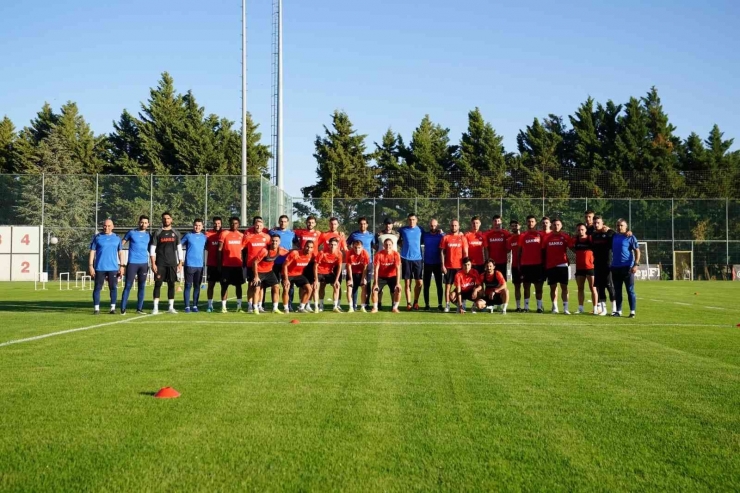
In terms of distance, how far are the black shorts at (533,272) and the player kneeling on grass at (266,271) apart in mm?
5298

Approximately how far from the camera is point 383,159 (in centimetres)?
5197

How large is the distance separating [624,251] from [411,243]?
4345 mm

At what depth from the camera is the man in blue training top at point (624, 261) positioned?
1409cm

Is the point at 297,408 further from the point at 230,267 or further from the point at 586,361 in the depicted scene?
the point at 230,267

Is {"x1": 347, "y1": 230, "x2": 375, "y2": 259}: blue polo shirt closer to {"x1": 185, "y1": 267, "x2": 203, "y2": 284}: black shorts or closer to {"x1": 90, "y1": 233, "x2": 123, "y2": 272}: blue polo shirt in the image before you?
{"x1": 185, "y1": 267, "x2": 203, "y2": 284}: black shorts

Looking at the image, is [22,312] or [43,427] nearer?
[43,427]

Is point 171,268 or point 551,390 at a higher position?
point 171,268

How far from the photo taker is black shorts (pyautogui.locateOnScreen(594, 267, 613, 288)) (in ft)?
47.8

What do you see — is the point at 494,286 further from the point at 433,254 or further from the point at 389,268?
the point at 389,268

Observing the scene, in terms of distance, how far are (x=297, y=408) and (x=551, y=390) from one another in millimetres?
2194

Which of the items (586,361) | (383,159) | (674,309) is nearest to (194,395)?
(586,361)

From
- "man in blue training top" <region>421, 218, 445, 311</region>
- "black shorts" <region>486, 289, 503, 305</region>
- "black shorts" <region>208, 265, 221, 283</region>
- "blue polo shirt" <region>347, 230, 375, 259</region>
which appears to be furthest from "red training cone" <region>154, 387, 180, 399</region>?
"man in blue training top" <region>421, 218, 445, 311</region>

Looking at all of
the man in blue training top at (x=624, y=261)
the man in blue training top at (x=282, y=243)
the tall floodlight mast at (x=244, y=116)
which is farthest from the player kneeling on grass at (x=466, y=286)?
the tall floodlight mast at (x=244, y=116)

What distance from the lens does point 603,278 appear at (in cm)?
1459
